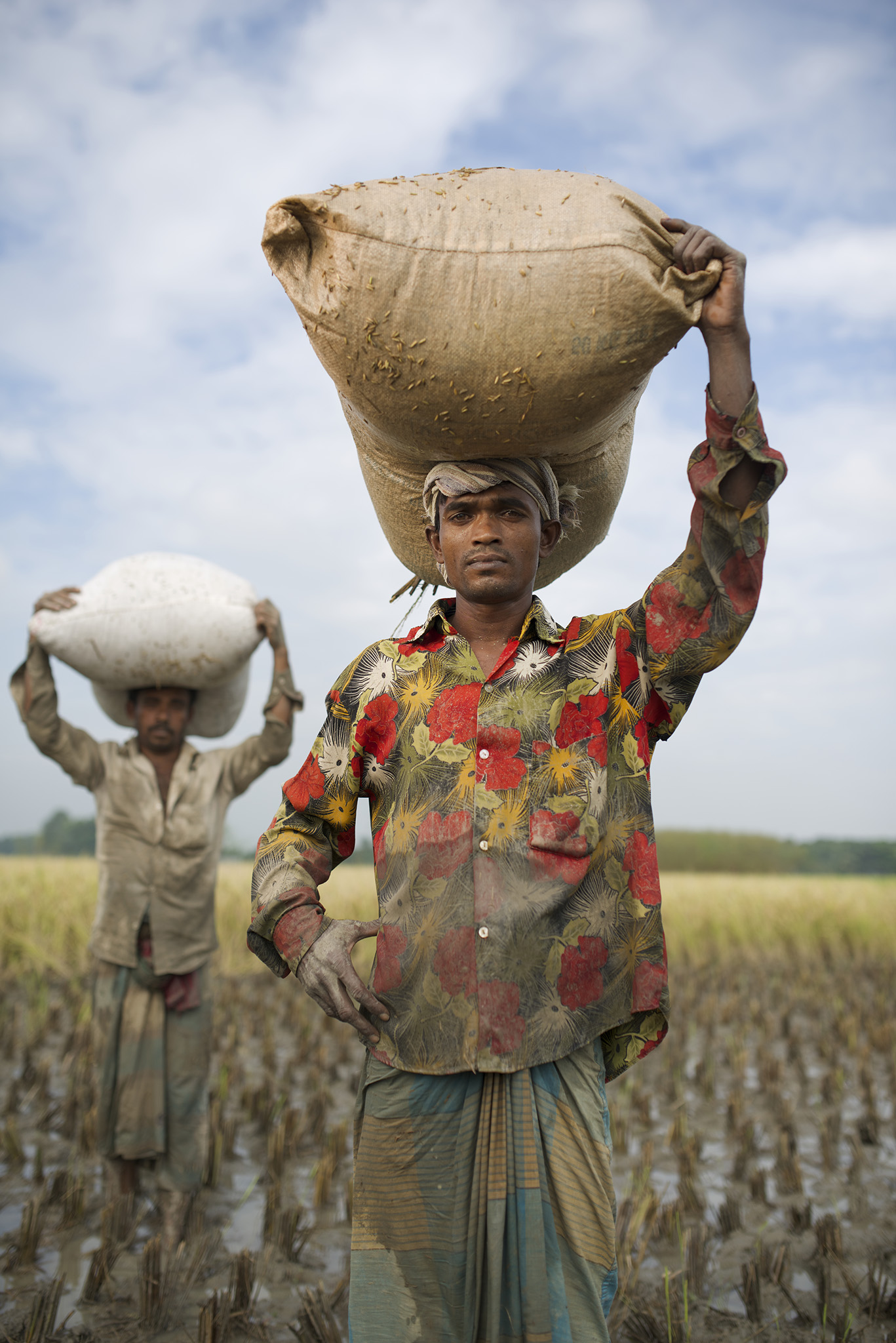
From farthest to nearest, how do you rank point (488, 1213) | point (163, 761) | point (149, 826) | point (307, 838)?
1. point (163, 761)
2. point (149, 826)
3. point (307, 838)
4. point (488, 1213)

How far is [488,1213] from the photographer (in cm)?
158

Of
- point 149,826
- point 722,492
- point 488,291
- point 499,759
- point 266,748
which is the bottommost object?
point 149,826

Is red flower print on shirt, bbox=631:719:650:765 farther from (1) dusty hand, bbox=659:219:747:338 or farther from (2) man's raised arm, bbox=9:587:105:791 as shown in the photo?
(2) man's raised arm, bbox=9:587:105:791

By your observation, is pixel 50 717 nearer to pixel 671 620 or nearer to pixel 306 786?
pixel 306 786

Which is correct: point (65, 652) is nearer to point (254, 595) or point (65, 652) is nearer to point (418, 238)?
point (254, 595)

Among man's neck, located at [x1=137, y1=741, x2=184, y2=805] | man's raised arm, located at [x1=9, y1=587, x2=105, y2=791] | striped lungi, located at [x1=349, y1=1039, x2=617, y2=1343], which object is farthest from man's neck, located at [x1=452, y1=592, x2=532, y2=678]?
man's neck, located at [x1=137, y1=741, x2=184, y2=805]

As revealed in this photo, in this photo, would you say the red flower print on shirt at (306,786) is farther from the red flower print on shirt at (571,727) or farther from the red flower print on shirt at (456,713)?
the red flower print on shirt at (571,727)

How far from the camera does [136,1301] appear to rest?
9.34ft

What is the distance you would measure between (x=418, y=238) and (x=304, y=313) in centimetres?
26

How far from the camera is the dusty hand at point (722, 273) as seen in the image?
1.66m

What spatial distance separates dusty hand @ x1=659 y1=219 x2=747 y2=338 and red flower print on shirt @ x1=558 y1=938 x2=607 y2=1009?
108 centimetres

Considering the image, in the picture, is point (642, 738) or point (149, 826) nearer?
point (642, 738)

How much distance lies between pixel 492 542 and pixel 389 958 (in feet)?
2.59

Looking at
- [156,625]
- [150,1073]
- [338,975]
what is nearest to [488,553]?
[338,975]
